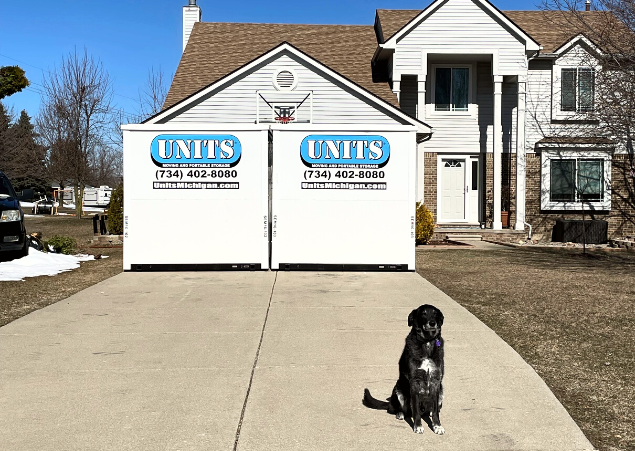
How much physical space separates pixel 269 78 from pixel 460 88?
674cm

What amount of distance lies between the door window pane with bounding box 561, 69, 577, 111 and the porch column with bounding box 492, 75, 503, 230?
249 cm

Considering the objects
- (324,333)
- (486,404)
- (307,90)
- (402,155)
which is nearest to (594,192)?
(307,90)

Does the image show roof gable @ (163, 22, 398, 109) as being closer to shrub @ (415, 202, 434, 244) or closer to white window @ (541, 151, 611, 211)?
shrub @ (415, 202, 434, 244)

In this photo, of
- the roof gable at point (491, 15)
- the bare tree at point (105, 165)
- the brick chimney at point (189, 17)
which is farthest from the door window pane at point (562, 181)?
the bare tree at point (105, 165)

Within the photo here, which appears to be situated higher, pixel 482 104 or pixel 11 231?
pixel 482 104

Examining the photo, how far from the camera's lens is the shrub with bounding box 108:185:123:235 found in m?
21.4

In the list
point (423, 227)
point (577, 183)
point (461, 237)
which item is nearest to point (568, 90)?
point (577, 183)

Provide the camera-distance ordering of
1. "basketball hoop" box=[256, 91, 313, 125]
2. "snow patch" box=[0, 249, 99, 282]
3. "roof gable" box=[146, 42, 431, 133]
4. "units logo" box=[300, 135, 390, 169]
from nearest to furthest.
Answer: "snow patch" box=[0, 249, 99, 282] < "units logo" box=[300, 135, 390, 169] < "roof gable" box=[146, 42, 431, 133] < "basketball hoop" box=[256, 91, 313, 125]

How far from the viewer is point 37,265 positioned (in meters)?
14.4

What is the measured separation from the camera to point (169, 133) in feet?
43.1

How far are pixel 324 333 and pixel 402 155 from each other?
6434mm

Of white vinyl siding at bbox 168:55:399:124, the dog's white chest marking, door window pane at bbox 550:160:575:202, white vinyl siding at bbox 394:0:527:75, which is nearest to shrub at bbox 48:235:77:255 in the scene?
white vinyl siding at bbox 168:55:399:124

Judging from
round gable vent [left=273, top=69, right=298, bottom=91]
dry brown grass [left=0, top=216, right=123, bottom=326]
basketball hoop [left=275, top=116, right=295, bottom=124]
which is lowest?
dry brown grass [left=0, top=216, right=123, bottom=326]

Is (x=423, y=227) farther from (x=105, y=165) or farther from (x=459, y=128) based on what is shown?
(x=105, y=165)
